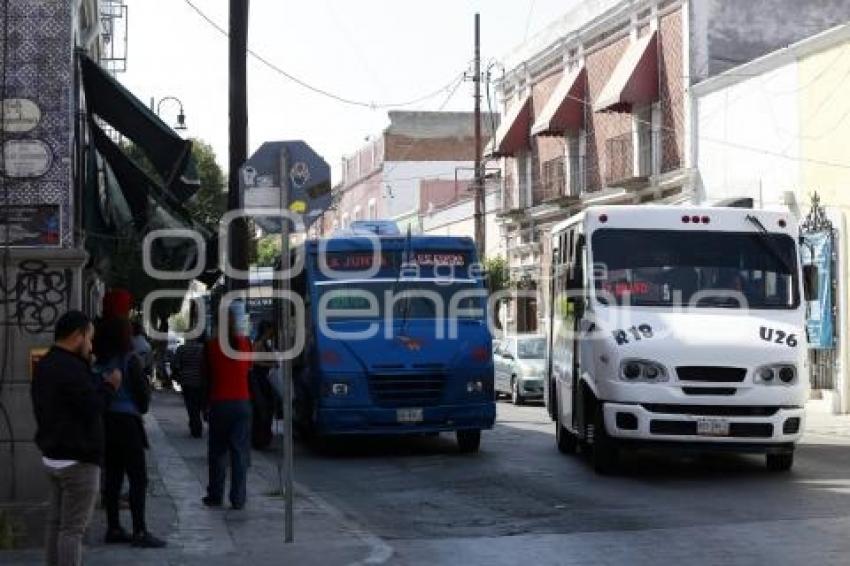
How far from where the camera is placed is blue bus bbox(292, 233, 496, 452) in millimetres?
16453

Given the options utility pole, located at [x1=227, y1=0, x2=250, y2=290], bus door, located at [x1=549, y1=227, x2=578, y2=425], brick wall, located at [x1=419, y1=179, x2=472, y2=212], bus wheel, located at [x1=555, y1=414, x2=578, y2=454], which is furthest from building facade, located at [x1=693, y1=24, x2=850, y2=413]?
brick wall, located at [x1=419, y1=179, x2=472, y2=212]

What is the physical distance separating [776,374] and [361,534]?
16.5ft

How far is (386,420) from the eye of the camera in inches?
647

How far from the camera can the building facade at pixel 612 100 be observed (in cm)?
3103

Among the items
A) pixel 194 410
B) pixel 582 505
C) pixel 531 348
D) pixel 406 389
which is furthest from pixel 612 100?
pixel 582 505

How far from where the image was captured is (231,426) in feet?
37.7

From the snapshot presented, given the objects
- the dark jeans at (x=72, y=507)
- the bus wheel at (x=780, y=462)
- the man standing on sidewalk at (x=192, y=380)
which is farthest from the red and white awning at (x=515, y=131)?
the dark jeans at (x=72, y=507)

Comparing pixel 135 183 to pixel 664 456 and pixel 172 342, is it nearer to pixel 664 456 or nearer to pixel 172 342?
pixel 664 456

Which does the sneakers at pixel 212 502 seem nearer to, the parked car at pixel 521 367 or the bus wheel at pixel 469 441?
the bus wheel at pixel 469 441

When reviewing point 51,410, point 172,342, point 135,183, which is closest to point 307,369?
point 135,183

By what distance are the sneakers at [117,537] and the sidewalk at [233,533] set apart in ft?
0.27

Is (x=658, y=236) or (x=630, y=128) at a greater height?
(x=630, y=128)

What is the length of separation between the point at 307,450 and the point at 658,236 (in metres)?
6.46

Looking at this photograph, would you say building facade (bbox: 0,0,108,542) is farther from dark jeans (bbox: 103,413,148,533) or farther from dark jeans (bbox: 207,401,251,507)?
dark jeans (bbox: 207,401,251,507)
